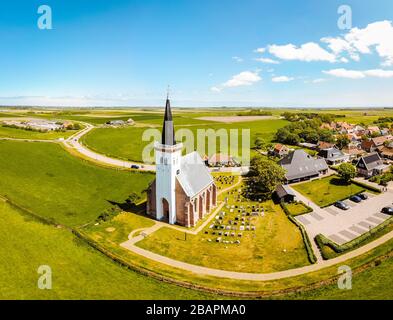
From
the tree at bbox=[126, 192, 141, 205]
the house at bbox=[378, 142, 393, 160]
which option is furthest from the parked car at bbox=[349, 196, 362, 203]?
the house at bbox=[378, 142, 393, 160]

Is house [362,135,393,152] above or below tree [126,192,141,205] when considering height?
above

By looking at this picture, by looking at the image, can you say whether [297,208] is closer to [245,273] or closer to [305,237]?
[305,237]

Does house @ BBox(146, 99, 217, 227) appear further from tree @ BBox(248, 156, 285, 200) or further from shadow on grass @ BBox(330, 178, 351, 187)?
shadow on grass @ BBox(330, 178, 351, 187)

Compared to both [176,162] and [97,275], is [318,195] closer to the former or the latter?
[176,162]

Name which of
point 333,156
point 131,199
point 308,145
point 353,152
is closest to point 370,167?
point 333,156
